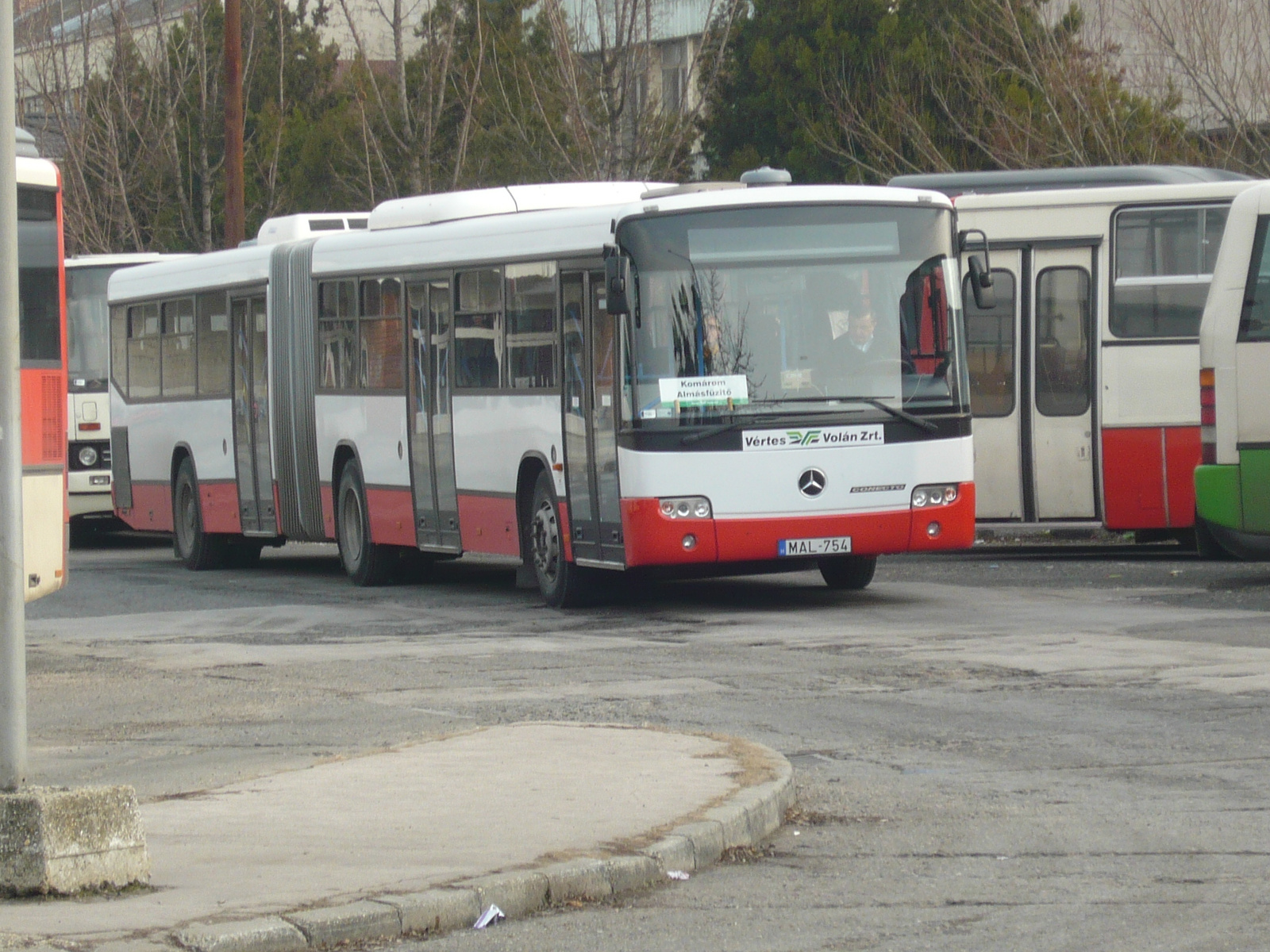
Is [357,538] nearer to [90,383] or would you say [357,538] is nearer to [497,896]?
[90,383]

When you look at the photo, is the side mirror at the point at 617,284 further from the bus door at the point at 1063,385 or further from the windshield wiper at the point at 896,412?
the bus door at the point at 1063,385

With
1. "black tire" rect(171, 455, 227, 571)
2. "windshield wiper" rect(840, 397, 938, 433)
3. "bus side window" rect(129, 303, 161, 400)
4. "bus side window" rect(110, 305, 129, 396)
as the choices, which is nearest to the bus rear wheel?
"windshield wiper" rect(840, 397, 938, 433)

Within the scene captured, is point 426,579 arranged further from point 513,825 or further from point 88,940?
point 88,940

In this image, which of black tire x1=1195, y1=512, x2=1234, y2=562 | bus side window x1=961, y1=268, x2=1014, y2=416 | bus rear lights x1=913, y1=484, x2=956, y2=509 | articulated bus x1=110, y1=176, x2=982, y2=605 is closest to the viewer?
articulated bus x1=110, y1=176, x2=982, y2=605

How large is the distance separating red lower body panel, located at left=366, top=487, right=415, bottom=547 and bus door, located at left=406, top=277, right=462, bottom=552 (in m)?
0.13

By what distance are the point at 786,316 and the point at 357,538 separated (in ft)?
19.6

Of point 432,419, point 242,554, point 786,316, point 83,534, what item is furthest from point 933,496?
point 83,534

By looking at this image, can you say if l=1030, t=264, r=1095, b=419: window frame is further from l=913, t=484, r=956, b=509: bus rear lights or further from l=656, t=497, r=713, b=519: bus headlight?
l=656, t=497, r=713, b=519: bus headlight

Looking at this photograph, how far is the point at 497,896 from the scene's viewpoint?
22.0 feet

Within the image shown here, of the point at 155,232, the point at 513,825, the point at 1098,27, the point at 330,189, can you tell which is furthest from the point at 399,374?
the point at 155,232

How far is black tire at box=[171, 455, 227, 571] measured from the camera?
2306 cm

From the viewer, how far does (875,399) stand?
15523 mm

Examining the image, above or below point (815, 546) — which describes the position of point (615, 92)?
above

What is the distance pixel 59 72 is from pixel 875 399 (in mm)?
32345
